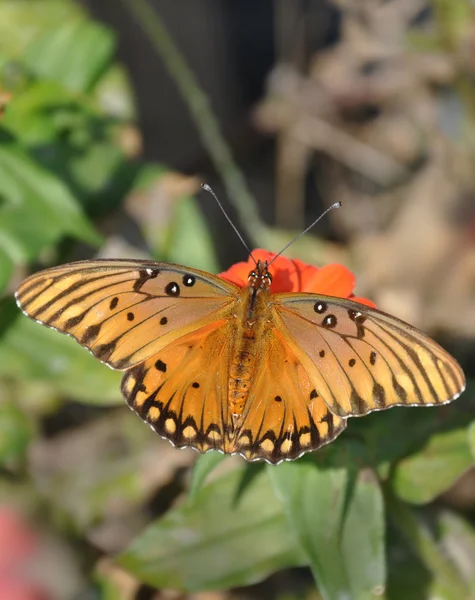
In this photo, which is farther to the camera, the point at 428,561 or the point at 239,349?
the point at 428,561

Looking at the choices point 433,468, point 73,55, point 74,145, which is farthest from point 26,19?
point 433,468

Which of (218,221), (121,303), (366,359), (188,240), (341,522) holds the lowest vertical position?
(341,522)

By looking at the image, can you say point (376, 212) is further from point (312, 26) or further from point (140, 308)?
point (140, 308)

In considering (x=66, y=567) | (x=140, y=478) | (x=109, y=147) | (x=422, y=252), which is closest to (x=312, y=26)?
(x=422, y=252)

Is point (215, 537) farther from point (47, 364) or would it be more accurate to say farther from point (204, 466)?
point (47, 364)

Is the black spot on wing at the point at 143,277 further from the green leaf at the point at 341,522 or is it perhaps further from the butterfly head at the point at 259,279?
the green leaf at the point at 341,522

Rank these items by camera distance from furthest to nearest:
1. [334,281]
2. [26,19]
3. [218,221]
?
[218,221]
[26,19]
[334,281]
